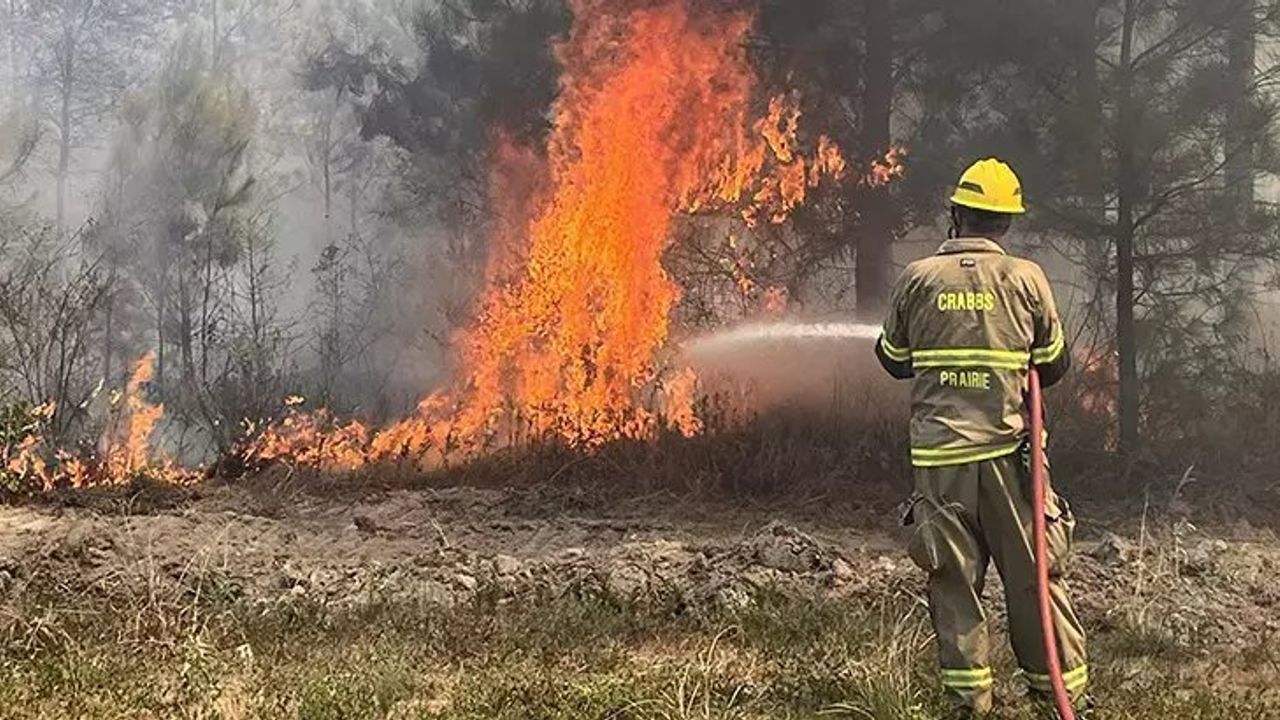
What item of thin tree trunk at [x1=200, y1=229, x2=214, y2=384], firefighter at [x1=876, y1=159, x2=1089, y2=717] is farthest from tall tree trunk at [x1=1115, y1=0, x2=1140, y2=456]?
thin tree trunk at [x1=200, y1=229, x2=214, y2=384]

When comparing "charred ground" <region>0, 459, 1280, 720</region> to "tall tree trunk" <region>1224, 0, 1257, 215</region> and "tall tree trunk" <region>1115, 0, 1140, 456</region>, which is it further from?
"tall tree trunk" <region>1224, 0, 1257, 215</region>

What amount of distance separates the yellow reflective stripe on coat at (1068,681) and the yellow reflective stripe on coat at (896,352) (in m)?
1.39

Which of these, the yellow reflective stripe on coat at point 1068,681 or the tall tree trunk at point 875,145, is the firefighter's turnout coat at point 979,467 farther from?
the tall tree trunk at point 875,145

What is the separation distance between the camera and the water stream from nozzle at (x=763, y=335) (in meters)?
11.8

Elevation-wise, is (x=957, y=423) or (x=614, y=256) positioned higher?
(x=614, y=256)

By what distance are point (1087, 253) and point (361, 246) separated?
13685 millimetres

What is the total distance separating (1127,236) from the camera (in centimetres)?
1059

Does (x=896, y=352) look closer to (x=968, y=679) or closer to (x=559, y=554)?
(x=968, y=679)

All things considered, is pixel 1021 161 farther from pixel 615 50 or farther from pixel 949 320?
pixel 949 320

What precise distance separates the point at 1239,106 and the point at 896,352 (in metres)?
7.77

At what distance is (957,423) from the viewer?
4.35 m

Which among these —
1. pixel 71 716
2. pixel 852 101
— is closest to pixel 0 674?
pixel 71 716

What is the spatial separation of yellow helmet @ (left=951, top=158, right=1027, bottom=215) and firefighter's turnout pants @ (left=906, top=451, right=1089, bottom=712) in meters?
1.06

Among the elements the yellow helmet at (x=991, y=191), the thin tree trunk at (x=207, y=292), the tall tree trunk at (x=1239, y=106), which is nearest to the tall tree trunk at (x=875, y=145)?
the tall tree trunk at (x=1239, y=106)
